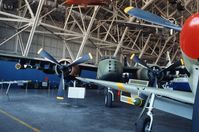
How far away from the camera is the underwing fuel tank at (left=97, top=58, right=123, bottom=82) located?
14.5 metres

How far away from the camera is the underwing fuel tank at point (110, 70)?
1449cm

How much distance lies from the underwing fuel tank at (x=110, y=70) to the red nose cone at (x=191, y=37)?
419 inches

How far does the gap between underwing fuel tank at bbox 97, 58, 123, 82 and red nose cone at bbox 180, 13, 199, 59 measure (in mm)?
10653

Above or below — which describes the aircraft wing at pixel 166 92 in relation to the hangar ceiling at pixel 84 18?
below

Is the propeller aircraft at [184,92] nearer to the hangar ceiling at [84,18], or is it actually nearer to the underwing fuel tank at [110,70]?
the underwing fuel tank at [110,70]

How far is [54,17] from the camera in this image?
111 ft

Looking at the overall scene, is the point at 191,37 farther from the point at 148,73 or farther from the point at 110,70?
the point at 148,73

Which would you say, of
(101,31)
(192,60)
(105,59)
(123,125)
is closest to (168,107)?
(192,60)

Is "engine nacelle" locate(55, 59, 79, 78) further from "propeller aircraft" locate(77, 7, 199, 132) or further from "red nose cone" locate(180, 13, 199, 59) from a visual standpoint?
"red nose cone" locate(180, 13, 199, 59)

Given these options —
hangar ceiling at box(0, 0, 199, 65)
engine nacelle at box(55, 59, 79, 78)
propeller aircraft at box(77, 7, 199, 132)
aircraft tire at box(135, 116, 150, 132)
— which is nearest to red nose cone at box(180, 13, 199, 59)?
propeller aircraft at box(77, 7, 199, 132)

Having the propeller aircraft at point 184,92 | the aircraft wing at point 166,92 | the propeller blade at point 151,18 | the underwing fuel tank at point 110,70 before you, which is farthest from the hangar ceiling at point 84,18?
the propeller aircraft at point 184,92

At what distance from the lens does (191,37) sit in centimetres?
363

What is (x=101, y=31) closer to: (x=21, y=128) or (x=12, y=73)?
(x=12, y=73)

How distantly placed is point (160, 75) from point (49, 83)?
1705 cm
